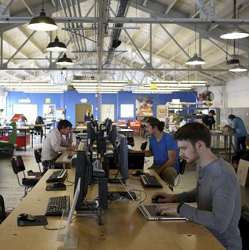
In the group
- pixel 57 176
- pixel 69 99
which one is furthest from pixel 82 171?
pixel 69 99

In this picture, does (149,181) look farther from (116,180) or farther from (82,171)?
(82,171)

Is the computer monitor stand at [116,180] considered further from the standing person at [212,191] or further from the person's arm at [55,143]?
the person's arm at [55,143]

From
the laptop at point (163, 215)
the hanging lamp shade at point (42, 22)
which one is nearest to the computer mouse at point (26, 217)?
the laptop at point (163, 215)

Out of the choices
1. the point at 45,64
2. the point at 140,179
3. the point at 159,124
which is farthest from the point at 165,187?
the point at 45,64

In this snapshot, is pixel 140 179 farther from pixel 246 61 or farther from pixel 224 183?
pixel 246 61

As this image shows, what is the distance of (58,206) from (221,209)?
1.15 m

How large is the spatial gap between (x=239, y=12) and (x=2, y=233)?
9.29 metres

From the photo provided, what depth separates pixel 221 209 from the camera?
220 centimetres

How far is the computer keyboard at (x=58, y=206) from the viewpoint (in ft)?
8.79

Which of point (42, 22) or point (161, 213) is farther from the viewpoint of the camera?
point (42, 22)

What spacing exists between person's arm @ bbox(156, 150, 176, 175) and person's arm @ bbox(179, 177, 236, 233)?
2.85 meters

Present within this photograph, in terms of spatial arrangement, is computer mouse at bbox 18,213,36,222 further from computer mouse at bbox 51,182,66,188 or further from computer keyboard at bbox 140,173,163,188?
computer keyboard at bbox 140,173,163,188

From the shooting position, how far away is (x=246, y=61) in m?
16.0

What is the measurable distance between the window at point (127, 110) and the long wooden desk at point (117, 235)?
24.8m
